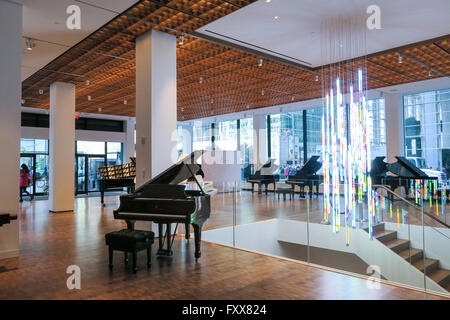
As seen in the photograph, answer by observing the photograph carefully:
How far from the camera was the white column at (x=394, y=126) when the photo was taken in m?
11.1

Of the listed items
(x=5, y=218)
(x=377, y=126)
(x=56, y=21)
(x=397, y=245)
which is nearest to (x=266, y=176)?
(x=377, y=126)

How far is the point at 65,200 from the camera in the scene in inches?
363

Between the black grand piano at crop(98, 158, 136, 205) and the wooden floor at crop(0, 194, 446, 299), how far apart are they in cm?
469

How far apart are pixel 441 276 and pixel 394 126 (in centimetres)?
707

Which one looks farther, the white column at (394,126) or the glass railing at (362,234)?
the white column at (394,126)

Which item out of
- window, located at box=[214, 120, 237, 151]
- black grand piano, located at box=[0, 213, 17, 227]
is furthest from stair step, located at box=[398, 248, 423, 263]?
window, located at box=[214, 120, 237, 151]

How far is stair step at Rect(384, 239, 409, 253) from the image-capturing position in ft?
19.5

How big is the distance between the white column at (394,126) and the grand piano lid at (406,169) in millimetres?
1880

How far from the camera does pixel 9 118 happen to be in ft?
15.9

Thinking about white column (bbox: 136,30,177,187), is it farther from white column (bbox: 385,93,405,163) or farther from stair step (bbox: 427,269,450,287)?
white column (bbox: 385,93,405,163)

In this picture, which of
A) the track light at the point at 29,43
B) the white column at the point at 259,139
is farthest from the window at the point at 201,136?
the track light at the point at 29,43

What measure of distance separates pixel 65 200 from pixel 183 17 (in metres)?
6.30

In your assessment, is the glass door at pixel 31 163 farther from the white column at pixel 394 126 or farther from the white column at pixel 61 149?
the white column at pixel 394 126
